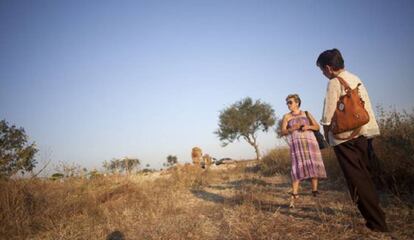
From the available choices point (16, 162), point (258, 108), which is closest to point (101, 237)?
point (16, 162)

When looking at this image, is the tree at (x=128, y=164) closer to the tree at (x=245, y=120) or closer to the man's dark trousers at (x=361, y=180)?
the man's dark trousers at (x=361, y=180)

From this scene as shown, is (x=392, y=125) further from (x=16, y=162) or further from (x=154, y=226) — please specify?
(x=16, y=162)

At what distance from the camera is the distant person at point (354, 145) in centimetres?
263

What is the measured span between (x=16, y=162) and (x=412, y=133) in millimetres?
7183

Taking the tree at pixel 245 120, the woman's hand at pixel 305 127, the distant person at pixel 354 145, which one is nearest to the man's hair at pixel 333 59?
the distant person at pixel 354 145

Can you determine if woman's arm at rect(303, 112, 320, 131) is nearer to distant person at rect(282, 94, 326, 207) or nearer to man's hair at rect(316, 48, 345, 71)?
distant person at rect(282, 94, 326, 207)

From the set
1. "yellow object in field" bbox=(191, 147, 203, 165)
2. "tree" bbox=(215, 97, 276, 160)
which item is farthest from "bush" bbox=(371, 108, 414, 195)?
"tree" bbox=(215, 97, 276, 160)

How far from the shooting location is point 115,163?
24.4 ft

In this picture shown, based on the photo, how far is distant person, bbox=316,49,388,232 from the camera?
104 inches

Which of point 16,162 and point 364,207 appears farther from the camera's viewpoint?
point 16,162

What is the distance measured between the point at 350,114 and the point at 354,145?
361 millimetres

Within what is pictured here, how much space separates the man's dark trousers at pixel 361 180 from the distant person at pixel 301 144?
1364 millimetres

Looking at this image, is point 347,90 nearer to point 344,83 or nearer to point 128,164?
point 344,83

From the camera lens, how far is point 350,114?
2.71 meters
